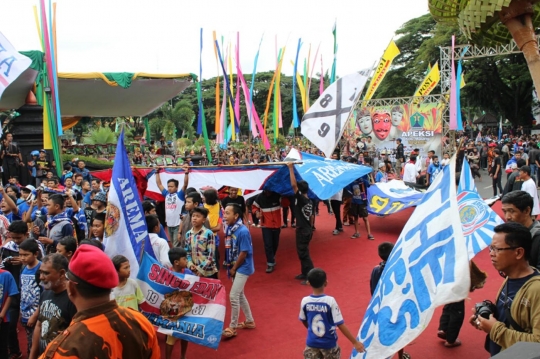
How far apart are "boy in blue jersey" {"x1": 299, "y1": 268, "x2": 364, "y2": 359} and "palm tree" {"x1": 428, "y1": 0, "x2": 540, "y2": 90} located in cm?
213

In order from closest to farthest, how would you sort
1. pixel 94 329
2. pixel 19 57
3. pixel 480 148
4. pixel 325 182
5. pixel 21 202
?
pixel 94 329 < pixel 21 202 < pixel 325 182 < pixel 19 57 < pixel 480 148

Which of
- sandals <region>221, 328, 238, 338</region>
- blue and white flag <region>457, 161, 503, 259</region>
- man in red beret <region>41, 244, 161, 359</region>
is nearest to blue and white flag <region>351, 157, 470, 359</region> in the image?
man in red beret <region>41, 244, 161, 359</region>

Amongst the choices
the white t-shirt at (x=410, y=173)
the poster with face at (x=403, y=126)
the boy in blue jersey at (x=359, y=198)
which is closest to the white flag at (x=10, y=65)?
the boy in blue jersey at (x=359, y=198)

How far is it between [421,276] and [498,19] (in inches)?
61.8

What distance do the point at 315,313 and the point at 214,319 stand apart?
1316 mm

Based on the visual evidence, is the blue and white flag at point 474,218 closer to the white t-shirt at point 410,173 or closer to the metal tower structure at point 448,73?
the white t-shirt at point 410,173

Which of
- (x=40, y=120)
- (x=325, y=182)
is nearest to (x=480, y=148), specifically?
(x=325, y=182)

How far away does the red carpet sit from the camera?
4.74 metres

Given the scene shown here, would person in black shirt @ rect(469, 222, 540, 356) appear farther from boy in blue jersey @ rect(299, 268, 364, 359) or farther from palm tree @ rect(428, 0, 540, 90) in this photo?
boy in blue jersey @ rect(299, 268, 364, 359)

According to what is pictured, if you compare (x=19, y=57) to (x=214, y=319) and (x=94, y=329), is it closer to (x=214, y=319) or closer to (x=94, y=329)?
(x=214, y=319)

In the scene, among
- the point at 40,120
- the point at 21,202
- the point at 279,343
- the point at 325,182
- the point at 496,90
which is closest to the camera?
the point at 279,343

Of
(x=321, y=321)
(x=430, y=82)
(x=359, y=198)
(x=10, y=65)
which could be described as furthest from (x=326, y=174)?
(x=430, y=82)

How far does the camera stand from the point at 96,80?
49.1 feet

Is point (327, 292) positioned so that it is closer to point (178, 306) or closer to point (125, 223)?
point (178, 306)
